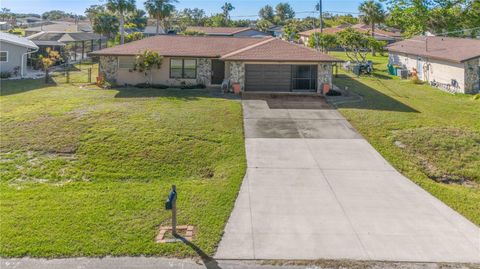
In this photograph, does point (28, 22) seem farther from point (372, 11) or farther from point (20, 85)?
point (20, 85)

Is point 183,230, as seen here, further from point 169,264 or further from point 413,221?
point 413,221

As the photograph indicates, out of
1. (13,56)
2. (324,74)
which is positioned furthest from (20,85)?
(324,74)

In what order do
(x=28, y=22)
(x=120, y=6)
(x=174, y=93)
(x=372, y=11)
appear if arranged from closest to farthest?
(x=174, y=93) < (x=120, y=6) < (x=372, y=11) < (x=28, y=22)

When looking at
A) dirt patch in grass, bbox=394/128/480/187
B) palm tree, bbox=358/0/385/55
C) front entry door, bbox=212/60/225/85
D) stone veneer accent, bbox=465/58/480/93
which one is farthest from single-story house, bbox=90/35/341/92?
palm tree, bbox=358/0/385/55

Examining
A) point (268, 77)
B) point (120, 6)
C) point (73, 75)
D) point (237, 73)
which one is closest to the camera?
point (237, 73)

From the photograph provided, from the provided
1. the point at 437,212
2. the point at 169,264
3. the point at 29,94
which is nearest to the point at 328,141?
the point at 437,212

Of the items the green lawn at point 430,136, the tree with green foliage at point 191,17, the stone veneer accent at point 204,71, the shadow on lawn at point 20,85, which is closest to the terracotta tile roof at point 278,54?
the stone veneer accent at point 204,71

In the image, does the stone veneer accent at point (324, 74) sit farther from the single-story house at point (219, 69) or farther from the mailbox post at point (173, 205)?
the mailbox post at point (173, 205)
